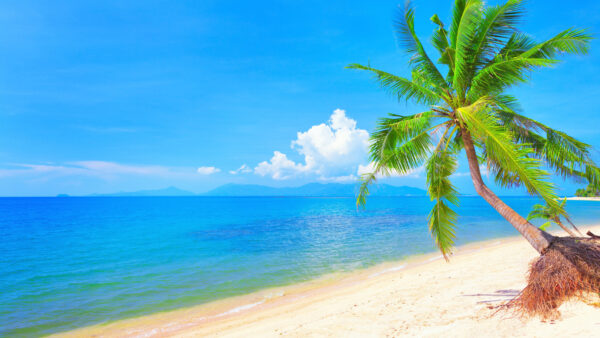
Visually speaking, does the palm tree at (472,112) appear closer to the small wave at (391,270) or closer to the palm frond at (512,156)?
the palm frond at (512,156)

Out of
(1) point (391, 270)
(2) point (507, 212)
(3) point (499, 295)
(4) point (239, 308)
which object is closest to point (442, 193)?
(2) point (507, 212)

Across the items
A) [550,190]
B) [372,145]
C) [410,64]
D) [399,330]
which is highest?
[410,64]

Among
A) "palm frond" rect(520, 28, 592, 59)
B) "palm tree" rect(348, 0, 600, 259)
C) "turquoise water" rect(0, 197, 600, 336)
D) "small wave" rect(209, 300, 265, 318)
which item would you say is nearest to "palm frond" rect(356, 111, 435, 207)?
"palm tree" rect(348, 0, 600, 259)

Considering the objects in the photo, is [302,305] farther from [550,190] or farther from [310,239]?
[310,239]

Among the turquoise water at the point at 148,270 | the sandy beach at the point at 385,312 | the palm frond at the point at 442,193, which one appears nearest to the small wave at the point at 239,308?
the sandy beach at the point at 385,312

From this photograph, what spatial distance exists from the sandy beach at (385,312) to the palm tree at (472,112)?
5.40ft

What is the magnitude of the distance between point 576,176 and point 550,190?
3.34 metres

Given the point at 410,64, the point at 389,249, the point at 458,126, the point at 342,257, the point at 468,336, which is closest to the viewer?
the point at 468,336

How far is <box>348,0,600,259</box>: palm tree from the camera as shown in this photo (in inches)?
218

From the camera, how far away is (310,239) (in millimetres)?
26250

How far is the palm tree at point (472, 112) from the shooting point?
5543 millimetres

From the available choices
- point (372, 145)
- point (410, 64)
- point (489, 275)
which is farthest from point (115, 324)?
point (489, 275)

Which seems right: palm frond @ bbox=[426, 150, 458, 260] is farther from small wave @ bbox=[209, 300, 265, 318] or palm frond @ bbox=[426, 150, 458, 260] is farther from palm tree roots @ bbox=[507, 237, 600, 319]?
small wave @ bbox=[209, 300, 265, 318]

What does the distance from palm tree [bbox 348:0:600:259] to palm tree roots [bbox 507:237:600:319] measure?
14.5 inches
